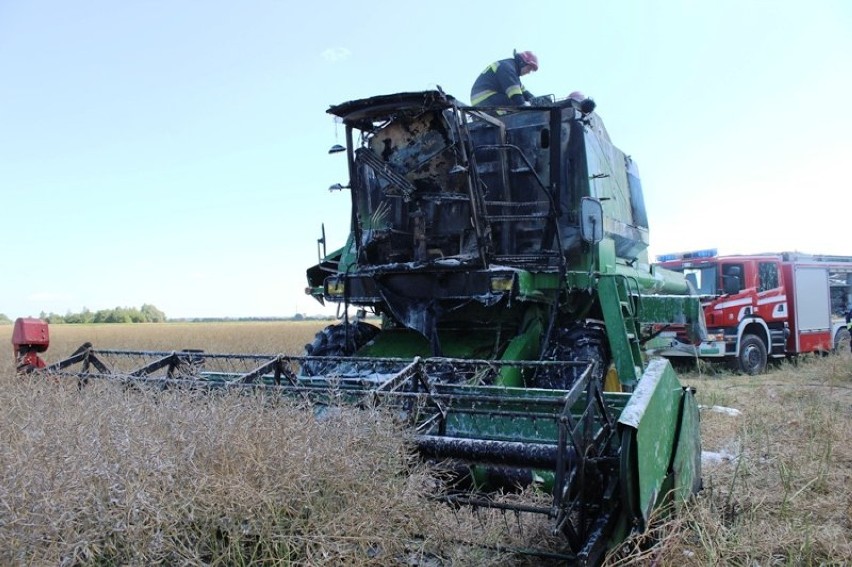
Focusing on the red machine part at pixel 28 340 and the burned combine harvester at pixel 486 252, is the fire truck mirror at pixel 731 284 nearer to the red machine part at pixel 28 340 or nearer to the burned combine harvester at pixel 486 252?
the burned combine harvester at pixel 486 252

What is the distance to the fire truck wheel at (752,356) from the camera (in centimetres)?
1149

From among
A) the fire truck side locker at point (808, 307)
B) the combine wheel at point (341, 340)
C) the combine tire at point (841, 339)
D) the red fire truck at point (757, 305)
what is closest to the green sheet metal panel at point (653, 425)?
the combine wheel at point (341, 340)

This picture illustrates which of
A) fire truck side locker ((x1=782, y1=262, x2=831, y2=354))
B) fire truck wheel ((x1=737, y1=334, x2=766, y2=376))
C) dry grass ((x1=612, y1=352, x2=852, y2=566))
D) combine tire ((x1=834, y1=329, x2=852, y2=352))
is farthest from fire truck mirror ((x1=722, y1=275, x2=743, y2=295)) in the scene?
dry grass ((x1=612, y1=352, x2=852, y2=566))

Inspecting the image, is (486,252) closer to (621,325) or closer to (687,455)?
(621,325)

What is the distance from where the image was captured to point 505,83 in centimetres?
615

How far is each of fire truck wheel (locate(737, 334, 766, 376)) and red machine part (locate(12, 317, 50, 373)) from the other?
10184 mm

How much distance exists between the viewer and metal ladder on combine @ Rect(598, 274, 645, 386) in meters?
4.72

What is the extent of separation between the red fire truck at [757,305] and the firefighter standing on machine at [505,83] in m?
5.74

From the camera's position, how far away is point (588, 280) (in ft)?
17.1

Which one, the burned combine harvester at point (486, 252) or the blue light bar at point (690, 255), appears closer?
the burned combine harvester at point (486, 252)

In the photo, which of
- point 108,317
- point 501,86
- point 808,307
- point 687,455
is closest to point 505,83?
point 501,86

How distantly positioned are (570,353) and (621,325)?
1.32 ft

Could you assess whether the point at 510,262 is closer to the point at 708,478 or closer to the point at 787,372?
the point at 708,478

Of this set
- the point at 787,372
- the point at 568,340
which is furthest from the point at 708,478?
the point at 787,372
